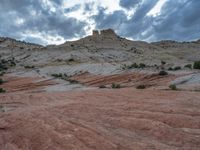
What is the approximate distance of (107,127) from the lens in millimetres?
11602

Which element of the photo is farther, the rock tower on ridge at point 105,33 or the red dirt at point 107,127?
the rock tower on ridge at point 105,33

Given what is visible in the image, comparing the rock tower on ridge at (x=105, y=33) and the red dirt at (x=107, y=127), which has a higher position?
the rock tower on ridge at (x=105, y=33)

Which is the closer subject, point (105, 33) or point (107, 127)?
point (107, 127)

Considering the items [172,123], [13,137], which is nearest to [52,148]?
[13,137]

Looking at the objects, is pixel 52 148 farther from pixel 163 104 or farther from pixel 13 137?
pixel 163 104

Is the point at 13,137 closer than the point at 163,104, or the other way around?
the point at 13,137

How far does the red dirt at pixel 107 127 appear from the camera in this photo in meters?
9.59

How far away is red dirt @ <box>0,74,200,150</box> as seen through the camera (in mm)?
9594

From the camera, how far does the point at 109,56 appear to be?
74.1m

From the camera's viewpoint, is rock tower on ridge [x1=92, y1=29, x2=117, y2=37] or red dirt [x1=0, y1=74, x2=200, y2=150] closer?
red dirt [x1=0, y1=74, x2=200, y2=150]

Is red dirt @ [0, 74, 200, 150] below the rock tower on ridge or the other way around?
below

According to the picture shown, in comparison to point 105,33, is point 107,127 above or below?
below

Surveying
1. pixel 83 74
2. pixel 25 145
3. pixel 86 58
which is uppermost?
pixel 86 58

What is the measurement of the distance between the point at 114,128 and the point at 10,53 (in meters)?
81.3
